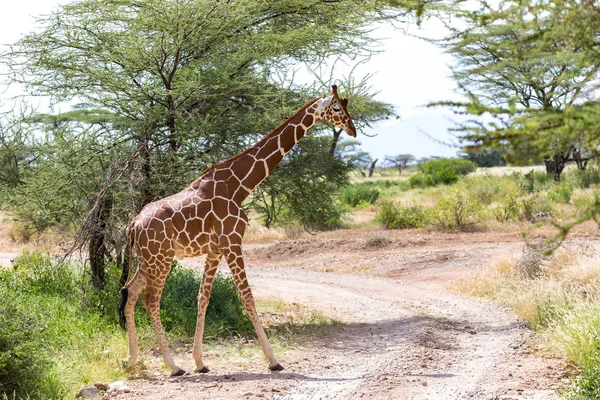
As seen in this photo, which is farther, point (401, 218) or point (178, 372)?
point (401, 218)

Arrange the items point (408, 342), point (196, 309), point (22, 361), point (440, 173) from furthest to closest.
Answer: point (440, 173) → point (196, 309) → point (408, 342) → point (22, 361)

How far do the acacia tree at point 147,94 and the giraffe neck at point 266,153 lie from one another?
68.1 inches

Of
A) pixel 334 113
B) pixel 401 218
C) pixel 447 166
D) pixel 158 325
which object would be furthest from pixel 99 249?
pixel 447 166

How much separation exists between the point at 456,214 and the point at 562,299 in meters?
12.0

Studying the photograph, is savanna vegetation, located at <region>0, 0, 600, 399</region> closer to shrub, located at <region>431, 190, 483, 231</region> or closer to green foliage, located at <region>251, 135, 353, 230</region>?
green foliage, located at <region>251, 135, 353, 230</region>

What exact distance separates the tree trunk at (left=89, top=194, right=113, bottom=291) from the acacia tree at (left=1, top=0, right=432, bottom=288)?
0.07ft

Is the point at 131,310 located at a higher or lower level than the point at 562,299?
higher

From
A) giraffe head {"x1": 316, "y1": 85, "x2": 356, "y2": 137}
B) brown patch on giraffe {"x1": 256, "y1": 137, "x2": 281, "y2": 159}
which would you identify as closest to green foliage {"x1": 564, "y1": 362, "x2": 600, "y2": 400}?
giraffe head {"x1": 316, "y1": 85, "x2": 356, "y2": 137}

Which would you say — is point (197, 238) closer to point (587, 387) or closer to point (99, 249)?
point (99, 249)

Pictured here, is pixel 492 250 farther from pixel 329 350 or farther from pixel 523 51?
pixel 523 51

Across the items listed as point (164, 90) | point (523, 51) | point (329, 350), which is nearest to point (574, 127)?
point (523, 51)

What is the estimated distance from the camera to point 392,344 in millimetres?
11266

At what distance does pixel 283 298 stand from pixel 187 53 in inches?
189

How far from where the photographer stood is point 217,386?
29.1 ft
